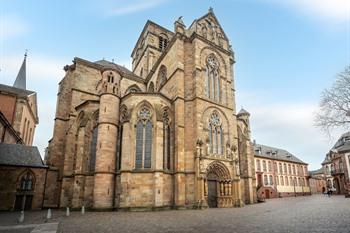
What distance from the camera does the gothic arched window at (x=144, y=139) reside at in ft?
61.4

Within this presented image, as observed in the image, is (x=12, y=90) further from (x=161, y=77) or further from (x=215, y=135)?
(x=215, y=135)

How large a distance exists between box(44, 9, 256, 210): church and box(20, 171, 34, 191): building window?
1.56 m

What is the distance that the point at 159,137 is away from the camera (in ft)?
63.0

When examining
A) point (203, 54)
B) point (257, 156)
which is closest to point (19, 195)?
point (203, 54)

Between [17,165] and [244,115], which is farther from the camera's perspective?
[244,115]

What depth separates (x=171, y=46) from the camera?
24.3m

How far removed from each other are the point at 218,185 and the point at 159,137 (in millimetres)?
7164

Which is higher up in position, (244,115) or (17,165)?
(244,115)

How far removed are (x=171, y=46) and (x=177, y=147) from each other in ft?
37.0

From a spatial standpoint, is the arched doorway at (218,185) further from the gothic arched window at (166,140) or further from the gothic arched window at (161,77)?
the gothic arched window at (161,77)

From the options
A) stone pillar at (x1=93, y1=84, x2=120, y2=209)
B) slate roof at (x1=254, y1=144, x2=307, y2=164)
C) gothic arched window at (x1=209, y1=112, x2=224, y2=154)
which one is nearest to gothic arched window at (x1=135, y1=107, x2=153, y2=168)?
stone pillar at (x1=93, y1=84, x2=120, y2=209)

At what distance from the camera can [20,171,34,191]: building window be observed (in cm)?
1999

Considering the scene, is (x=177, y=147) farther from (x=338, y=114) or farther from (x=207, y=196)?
(x=338, y=114)

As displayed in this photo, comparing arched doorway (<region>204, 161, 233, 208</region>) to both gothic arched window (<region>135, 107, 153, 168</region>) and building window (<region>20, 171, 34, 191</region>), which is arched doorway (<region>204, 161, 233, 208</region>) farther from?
building window (<region>20, 171, 34, 191</region>)
